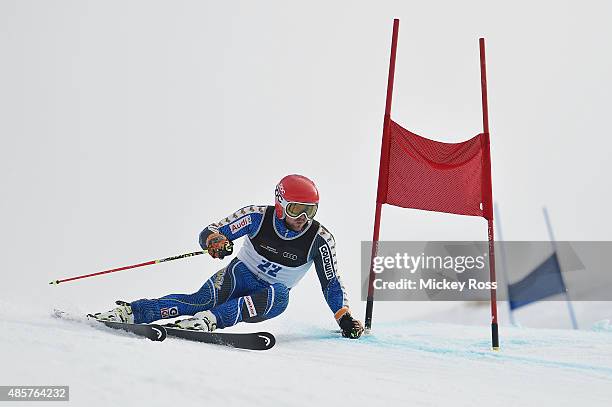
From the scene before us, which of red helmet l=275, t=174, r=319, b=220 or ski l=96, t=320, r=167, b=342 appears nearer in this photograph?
ski l=96, t=320, r=167, b=342

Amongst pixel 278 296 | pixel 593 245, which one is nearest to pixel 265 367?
pixel 278 296

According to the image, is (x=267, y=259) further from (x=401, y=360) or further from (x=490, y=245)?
(x=490, y=245)

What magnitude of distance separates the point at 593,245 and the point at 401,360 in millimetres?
6699

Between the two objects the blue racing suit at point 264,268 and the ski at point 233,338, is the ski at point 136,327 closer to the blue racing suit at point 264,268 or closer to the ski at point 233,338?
the ski at point 233,338

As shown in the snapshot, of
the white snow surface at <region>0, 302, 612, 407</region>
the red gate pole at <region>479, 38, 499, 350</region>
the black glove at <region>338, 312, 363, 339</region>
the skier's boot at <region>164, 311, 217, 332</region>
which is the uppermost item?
the red gate pole at <region>479, 38, 499, 350</region>

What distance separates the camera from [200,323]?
3.93m

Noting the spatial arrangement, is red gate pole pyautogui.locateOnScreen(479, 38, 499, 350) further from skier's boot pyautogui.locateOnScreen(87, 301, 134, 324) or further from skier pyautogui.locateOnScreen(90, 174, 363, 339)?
skier's boot pyautogui.locateOnScreen(87, 301, 134, 324)

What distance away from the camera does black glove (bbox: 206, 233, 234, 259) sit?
4.22m

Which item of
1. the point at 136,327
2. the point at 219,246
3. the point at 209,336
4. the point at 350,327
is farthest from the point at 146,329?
the point at 350,327

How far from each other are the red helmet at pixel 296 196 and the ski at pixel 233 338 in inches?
38.8

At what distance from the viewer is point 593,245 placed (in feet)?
31.1

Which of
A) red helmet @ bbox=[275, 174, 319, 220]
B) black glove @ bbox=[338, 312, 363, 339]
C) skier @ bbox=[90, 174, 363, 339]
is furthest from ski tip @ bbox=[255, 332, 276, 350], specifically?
black glove @ bbox=[338, 312, 363, 339]

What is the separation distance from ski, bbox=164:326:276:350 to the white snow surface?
0.22ft

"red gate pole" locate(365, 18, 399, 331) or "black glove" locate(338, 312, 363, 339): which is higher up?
"red gate pole" locate(365, 18, 399, 331)
